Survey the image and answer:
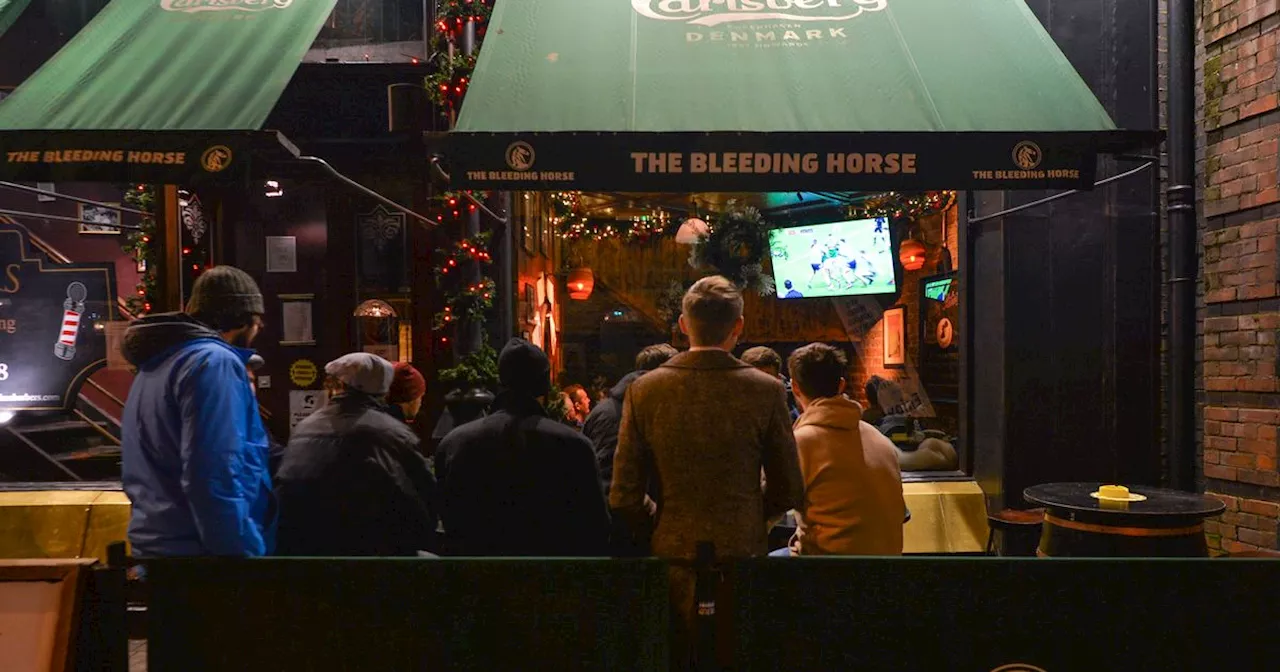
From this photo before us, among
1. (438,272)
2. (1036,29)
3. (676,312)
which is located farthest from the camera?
(676,312)

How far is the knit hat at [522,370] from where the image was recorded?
11.6 ft

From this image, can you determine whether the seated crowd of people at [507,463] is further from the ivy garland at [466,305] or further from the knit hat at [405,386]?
the ivy garland at [466,305]

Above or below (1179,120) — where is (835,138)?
below

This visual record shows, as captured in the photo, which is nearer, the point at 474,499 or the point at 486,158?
the point at 474,499

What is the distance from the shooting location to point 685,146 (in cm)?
477

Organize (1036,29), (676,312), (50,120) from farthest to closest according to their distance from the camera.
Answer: (676,312) → (1036,29) → (50,120)

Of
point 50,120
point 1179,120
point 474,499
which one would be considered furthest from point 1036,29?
point 50,120

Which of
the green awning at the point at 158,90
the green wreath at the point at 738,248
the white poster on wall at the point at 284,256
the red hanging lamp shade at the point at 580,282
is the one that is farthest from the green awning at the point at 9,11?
the green wreath at the point at 738,248

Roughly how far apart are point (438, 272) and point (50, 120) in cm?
309

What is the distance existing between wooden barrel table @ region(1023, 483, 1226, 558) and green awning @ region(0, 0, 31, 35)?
29.2 ft

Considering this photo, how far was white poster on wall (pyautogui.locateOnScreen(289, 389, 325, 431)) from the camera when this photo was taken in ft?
25.7

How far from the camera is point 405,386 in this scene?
15.2 ft

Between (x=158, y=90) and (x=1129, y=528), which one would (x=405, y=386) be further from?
(x=1129, y=528)

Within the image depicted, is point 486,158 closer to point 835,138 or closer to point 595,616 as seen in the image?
point 835,138
